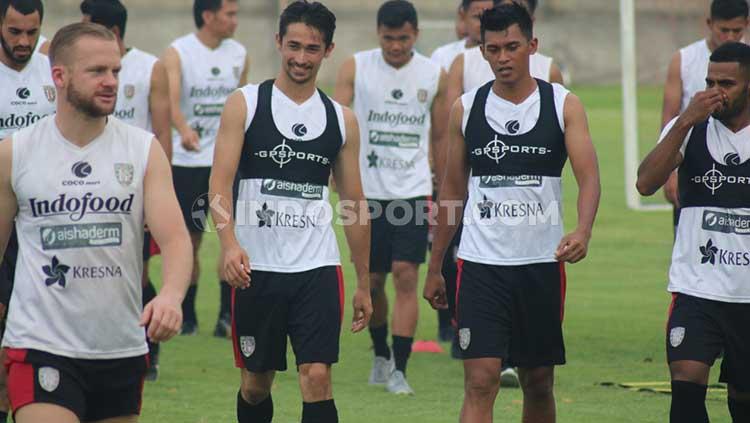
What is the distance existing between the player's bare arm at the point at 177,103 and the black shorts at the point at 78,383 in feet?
20.9

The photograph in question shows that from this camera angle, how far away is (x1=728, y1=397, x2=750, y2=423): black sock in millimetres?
8000

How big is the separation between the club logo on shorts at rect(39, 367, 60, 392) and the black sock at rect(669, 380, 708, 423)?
3.13 meters

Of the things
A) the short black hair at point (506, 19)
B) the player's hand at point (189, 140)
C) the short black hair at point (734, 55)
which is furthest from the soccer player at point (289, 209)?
the player's hand at point (189, 140)

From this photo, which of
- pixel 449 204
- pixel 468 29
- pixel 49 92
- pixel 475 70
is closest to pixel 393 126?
pixel 475 70

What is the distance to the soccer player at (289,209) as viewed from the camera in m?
8.10

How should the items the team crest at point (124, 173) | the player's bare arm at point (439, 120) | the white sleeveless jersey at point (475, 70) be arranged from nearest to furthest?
1. the team crest at point (124, 173)
2. the white sleeveless jersey at point (475, 70)
3. the player's bare arm at point (439, 120)

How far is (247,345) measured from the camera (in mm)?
8211

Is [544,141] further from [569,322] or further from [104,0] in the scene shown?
[569,322]

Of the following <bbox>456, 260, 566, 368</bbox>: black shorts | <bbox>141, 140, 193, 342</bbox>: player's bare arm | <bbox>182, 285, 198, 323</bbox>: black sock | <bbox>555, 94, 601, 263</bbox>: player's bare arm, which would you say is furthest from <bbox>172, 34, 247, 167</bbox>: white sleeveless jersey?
<bbox>141, 140, 193, 342</bbox>: player's bare arm

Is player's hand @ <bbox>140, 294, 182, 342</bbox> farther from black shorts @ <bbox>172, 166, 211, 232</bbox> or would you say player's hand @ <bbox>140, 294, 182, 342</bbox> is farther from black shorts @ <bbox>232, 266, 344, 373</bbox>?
black shorts @ <bbox>172, 166, 211, 232</bbox>

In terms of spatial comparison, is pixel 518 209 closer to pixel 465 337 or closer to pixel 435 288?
pixel 435 288

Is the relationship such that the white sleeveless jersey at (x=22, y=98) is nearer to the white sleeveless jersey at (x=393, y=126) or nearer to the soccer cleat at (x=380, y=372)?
the white sleeveless jersey at (x=393, y=126)

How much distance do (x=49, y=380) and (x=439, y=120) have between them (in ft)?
19.5

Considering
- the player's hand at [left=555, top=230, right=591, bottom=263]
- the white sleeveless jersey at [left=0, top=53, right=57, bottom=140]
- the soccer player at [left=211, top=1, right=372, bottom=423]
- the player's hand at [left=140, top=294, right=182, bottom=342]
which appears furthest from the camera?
the white sleeveless jersey at [left=0, top=53, right=57, bottom=140]
